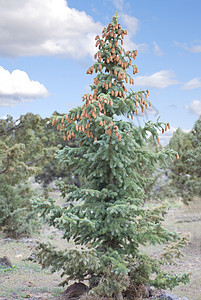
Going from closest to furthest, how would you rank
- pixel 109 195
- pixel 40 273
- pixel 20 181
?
pixel 109 195 < pixel 40 273 < pixel 20 181

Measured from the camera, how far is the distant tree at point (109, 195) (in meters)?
5.86

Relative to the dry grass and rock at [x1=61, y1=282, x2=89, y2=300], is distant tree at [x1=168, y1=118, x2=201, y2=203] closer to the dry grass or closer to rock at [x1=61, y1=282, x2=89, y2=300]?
the dry grass

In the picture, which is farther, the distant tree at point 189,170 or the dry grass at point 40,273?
the distant tree at point 189,170

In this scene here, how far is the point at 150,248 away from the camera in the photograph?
50.3ft

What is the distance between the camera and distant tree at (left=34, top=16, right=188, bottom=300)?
586cm

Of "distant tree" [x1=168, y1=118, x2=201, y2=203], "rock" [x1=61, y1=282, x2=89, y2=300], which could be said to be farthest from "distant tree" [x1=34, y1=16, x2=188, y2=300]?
"distant tree" [x1=168, y1=118, x2=201, y2=203]

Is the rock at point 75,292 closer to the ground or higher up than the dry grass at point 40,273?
higher up

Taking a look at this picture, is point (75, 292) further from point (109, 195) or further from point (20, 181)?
point (20, 181)

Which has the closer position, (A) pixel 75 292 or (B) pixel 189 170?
(A) pixel 75 292

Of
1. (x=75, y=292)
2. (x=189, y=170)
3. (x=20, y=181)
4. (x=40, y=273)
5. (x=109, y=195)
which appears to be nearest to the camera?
(x=109, y=195)

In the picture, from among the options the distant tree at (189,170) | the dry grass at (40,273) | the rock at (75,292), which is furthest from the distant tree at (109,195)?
the distant tree at (189,170)

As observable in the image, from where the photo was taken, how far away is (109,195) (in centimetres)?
625

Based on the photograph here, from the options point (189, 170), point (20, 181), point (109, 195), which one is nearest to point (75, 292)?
point (109, 195)

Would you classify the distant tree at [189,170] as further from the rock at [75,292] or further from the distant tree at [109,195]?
the rock at [75,292]
